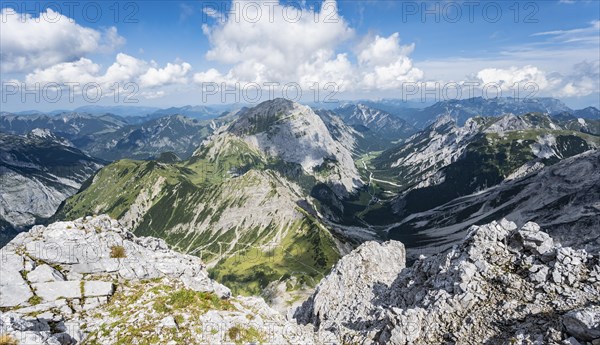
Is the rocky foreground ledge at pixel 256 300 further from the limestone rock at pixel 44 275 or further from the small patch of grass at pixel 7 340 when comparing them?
the limestone rock at pixel 44 275

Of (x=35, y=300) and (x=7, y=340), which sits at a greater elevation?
(x=7, y=340)

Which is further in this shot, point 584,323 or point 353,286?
point 353,286

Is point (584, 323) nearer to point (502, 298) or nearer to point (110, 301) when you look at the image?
point (502, 298)

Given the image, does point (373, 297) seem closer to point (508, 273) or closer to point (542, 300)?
point (508, 273)

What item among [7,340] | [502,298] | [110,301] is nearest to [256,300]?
[110,301]

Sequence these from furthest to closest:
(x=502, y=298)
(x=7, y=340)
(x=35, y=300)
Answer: (x=35, y=300)
(x=502, y=298)
(x=7, y=340)

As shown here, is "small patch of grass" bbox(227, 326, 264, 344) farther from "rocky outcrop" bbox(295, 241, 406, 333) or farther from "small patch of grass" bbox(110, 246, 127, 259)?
"rocky outcrop" bbox(295, 241, 406, 333)

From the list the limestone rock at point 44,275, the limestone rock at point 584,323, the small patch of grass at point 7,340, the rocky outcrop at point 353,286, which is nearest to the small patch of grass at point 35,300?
the limestone rock at point 44,275

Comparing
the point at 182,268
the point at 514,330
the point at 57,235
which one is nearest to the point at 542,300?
the point at 514,330
